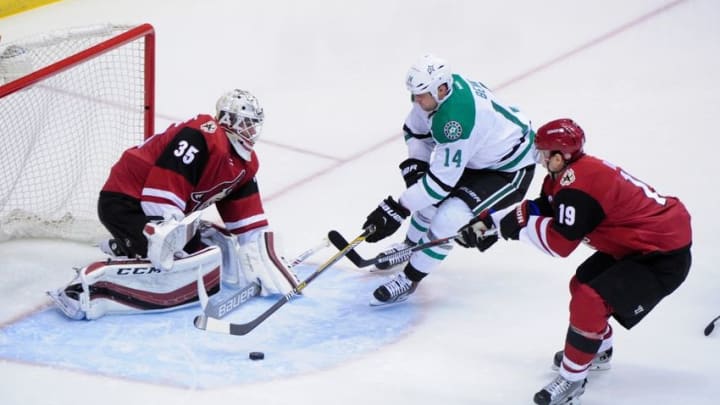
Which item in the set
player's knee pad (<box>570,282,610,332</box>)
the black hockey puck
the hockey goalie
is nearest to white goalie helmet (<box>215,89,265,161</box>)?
the hockey goalie

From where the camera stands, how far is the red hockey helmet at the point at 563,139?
3.36 meters

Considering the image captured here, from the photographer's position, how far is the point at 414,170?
4.34m

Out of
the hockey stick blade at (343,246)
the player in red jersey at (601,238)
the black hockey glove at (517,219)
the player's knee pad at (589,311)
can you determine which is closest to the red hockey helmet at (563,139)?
the player in red jersey at (601,238)

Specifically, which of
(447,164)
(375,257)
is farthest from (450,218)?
(375,257)

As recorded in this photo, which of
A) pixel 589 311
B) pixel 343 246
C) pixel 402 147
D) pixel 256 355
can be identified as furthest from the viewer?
pixel 402 147

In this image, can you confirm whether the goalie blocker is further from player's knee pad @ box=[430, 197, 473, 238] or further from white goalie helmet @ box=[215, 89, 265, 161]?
player's knee pad @ box=[430, 197, 473, 238]

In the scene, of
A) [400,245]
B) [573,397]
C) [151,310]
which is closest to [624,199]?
[573,397]

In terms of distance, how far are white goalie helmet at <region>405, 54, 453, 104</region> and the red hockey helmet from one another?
25.2 inches

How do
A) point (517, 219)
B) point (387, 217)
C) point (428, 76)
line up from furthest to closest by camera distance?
point (387, 217)
point (428, 76)
point (517, 219)

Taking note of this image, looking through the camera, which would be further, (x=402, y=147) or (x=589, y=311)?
(x=402, y=147)

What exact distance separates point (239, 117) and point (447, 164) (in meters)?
0.73

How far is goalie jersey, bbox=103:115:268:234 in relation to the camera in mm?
3900

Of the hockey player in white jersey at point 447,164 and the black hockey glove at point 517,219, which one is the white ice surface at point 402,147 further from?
the black hockey glove at point 517,219

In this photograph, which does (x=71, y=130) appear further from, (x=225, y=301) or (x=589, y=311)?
(x=589, y=311)
